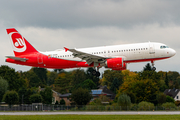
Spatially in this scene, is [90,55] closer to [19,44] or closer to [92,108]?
[19,44]

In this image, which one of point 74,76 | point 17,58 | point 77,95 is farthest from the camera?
point 74,76

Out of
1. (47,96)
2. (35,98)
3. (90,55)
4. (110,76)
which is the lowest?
(35,98)

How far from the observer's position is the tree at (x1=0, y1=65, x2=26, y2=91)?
136 metres

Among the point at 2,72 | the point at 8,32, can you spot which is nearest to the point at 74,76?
the point at 2,72

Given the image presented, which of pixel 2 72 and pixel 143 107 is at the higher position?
pixel 2 72

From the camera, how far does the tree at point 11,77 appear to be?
13612 cm

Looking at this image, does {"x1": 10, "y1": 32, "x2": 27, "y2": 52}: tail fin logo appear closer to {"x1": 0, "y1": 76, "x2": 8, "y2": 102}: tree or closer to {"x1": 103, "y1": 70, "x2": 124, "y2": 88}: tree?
{"x1": 0, "y1": 76, "x2": 8, "y2": 102}: tree

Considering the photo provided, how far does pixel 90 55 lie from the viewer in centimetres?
5406

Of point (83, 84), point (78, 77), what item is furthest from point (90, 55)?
point (78, 77)

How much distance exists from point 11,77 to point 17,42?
81404mm

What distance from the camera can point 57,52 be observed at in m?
58.2

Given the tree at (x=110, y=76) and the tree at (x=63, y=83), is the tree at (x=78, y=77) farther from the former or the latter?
the tree at (x=110, y=76)

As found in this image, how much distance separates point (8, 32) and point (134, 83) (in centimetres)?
6193
